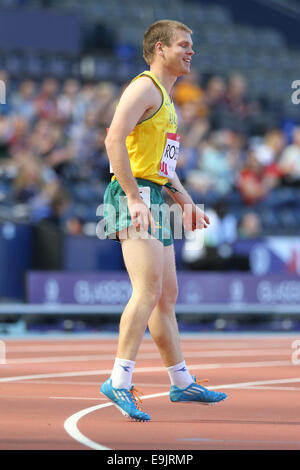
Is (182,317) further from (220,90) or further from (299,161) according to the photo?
(220,90)

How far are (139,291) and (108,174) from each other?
11868mm

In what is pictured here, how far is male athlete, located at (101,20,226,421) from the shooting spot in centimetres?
605

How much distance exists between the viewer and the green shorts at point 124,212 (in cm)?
622

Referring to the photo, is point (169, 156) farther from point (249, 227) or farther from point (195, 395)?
point (249, 227)

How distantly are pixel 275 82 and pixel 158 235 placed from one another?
2136 centimetres

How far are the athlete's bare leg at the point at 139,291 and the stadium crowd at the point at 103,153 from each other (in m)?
9.56

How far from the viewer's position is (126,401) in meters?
6.02

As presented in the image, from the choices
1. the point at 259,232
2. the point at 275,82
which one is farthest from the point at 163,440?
the point at 275,82

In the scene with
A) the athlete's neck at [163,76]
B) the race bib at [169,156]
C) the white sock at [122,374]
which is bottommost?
the white sock at [122,374]

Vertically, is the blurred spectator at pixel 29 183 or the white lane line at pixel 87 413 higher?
the blurred spectator at pixel 29 183

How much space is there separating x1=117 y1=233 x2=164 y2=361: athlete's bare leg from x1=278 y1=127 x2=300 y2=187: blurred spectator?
1458 cm

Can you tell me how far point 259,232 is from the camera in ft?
58.4

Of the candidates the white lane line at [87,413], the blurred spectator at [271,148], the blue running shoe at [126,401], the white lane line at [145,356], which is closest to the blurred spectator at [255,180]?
the blurred spectator at [271,148]

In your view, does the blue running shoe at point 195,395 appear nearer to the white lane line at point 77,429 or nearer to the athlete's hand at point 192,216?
the white lane line at point 77,429
